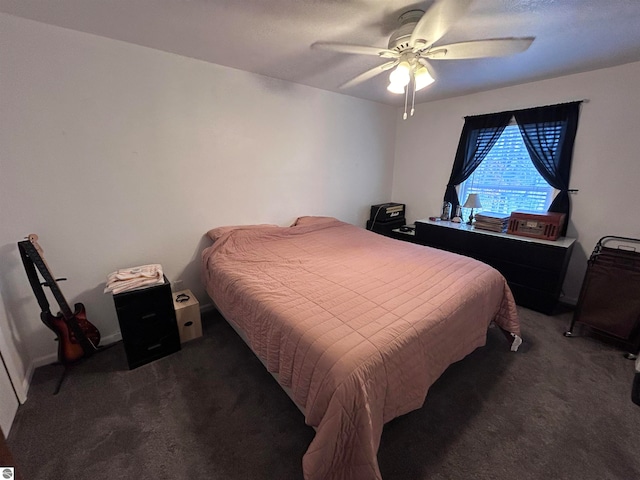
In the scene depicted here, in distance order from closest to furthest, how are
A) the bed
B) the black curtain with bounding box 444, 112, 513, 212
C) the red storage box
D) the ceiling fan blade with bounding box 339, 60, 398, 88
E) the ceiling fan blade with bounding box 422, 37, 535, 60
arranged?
the bed → the ceiling fan blade with bounding box 422, 37, 535, 60 → the ceiling fan blade with bounding box 339, 60, 398, 88 → the red storage box → the black curtain with bounding box 444, 112, 513, 212

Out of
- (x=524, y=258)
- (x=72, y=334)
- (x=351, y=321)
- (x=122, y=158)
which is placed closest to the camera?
(x=351, y=321)

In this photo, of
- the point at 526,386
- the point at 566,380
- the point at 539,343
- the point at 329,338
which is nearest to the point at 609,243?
the point at 539,343

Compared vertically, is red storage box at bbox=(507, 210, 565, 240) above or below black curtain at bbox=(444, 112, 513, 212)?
below

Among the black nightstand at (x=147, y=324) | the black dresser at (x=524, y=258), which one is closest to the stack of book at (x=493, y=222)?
the black dresser at (x=524, y=258)

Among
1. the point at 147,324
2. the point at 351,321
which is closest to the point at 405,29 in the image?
the point at 351,321

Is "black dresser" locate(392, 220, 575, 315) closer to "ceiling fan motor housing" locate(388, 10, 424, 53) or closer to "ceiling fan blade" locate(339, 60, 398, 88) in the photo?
"ceiling fan blade" locate(339, 60, 398, 88)

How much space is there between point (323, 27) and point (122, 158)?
71.0 inches

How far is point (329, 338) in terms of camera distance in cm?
125

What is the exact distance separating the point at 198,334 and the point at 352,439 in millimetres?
1746

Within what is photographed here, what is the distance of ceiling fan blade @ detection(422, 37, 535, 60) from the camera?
57.7 inches

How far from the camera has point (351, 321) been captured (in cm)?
137

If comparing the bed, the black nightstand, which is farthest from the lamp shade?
the black nightstand

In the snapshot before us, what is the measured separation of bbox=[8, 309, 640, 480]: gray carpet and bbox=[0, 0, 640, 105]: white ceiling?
236cm

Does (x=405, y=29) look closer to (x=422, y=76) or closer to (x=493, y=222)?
(x=422, y=76)
